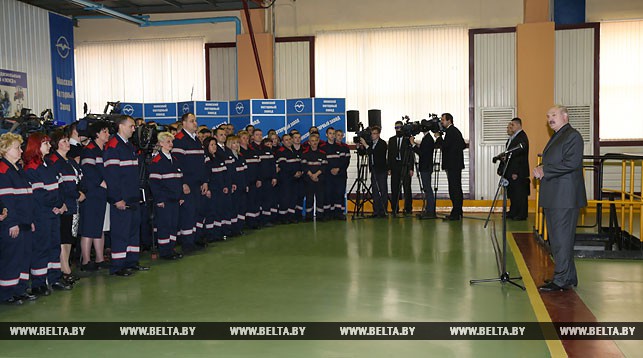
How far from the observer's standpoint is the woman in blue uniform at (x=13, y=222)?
556 cm

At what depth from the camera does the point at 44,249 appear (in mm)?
5996

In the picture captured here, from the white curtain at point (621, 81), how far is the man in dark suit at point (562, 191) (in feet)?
29.5

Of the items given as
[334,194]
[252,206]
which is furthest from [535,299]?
[334,194]

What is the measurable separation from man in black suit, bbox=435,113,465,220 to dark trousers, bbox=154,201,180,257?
573 centimetres

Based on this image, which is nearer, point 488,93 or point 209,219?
point 209,219

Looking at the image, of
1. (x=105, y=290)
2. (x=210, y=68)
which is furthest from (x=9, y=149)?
(x=210, y=68)

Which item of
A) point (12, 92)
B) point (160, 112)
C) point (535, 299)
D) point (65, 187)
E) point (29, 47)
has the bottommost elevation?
point (535, 299)

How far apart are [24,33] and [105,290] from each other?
8406 mm

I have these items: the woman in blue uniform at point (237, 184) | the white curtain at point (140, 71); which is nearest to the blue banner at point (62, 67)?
the white curtain at point (140, 71)

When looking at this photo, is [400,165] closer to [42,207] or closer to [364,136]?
[364,136]

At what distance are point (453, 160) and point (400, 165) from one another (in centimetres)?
124

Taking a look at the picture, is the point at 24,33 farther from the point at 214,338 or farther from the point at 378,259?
the point at 214,338

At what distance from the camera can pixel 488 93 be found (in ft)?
46.1

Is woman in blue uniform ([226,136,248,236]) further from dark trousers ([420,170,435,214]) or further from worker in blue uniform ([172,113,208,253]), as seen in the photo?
dark trousers ([420,170,435,214])
